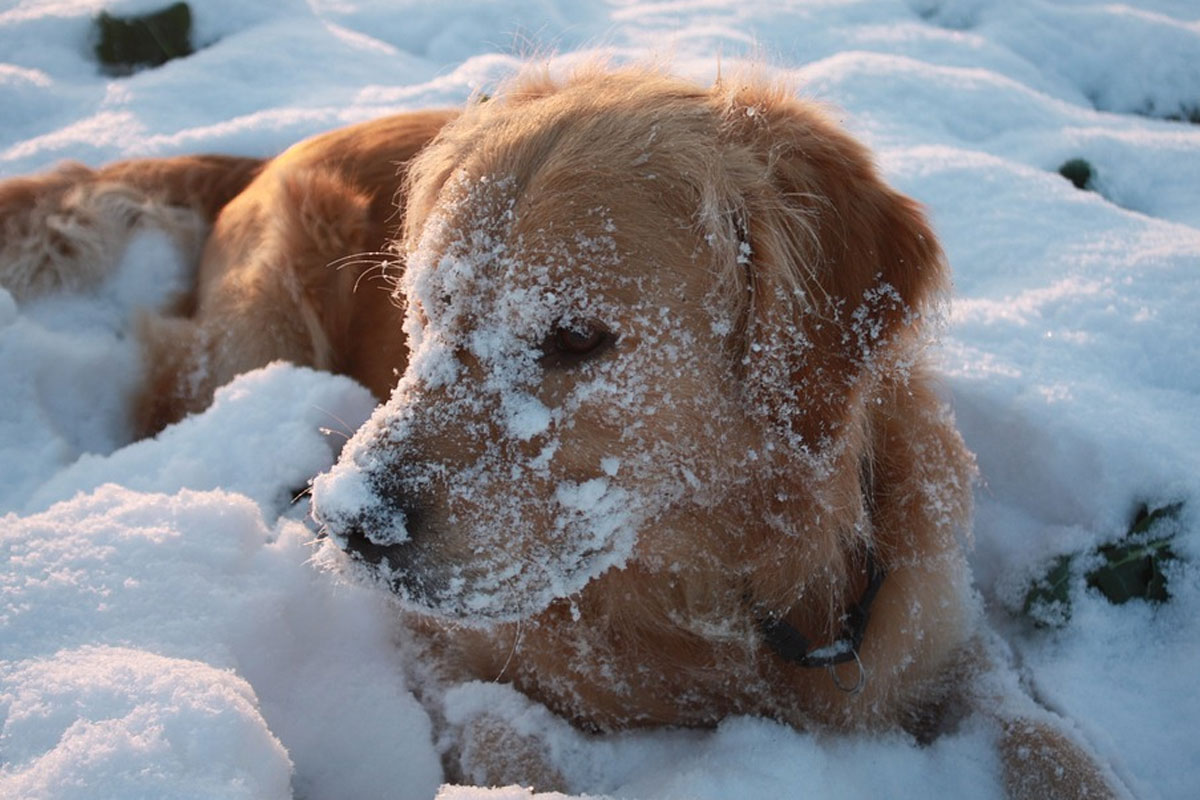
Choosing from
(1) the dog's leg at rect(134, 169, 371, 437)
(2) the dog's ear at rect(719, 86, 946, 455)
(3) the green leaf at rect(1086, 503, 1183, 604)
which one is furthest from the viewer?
(1) the dog's leg at rect(134, 169, 371, 437)

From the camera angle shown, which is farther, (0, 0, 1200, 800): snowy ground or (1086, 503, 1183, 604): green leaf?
(1086, 503, 1183, 604): green leaf

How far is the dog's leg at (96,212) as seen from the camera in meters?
3.84

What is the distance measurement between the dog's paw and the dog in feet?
0.04

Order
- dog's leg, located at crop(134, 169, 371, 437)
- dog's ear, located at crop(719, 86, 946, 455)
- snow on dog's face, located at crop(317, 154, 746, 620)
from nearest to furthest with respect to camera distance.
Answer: snow on dog's face, located at crop(317, 154, 746, 620) → dog's ear, located at crop(719, 86, 946, 455) → dog's leg, located at crop(134, 169, 371, 437)

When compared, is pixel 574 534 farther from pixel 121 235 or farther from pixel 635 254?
pixel 121 235

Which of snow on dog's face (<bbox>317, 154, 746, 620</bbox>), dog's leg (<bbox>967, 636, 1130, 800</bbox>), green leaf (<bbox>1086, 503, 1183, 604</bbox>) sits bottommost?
dog's leg (<bbox>967, 636, 1130, 800</bbox>)

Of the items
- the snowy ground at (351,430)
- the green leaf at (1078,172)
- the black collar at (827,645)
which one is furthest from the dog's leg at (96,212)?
the green leaf at (1078,172)

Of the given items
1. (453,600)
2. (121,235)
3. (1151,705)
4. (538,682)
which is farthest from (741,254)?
(121,235)

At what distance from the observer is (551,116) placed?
2131mm

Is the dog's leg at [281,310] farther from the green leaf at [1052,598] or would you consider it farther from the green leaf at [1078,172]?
the green leaf at [1078,172]

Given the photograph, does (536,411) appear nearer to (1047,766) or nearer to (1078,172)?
(1047,766)

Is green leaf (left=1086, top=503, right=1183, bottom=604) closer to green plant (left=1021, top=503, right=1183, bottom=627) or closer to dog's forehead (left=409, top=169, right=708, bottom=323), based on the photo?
green plant (left=1021, top=503, right=1183, bottom=627)

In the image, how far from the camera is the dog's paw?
2246 millimetres

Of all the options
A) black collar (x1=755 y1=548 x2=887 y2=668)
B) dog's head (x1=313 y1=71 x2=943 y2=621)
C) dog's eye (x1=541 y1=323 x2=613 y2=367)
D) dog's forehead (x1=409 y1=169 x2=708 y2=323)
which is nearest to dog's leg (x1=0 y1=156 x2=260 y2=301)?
dog's head (x1=313 y1=71 x2=943 y2=621)
